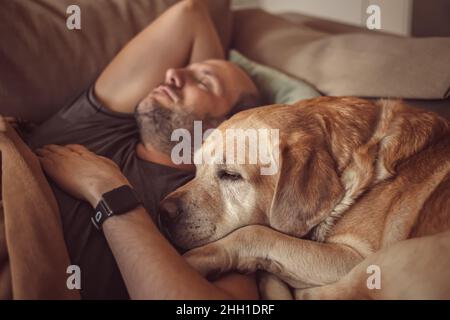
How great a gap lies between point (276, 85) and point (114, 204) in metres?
0.90

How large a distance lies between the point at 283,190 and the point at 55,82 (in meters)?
1.06

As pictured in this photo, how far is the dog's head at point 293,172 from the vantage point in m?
1.09

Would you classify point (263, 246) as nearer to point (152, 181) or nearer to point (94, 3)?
point (152, 181)

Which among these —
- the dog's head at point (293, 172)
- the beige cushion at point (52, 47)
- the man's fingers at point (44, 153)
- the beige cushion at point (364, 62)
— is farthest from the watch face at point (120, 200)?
the beige cushion at point (364, 62)

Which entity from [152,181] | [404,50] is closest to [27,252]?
[152,181]

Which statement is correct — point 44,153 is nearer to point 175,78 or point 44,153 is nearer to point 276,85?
point 175,78

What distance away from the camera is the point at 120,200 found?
3.66 ft

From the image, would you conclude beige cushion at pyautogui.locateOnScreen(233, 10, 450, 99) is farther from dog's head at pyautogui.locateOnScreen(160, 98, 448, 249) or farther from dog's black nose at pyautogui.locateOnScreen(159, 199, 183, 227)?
dog's black nose at pyautogui.locateOnScreen(159, 199, 183, 227)

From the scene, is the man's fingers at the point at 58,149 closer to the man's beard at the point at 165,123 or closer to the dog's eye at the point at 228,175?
the man's beard at the point at 165,123

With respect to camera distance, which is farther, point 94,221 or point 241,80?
point 241,80

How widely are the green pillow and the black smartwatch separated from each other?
2.45 feet

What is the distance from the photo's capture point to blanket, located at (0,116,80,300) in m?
0.89

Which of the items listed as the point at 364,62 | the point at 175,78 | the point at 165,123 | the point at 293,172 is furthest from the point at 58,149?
the point at 364,62

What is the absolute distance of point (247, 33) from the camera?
2146 millimetres
